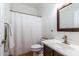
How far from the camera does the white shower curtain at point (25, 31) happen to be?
249 cm

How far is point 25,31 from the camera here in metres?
2.74

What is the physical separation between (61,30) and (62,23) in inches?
6.3

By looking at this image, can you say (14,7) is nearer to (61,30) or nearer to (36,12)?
(36,12)

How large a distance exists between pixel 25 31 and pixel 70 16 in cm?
155

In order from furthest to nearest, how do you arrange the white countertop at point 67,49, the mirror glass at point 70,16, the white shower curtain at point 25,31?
the white shower curtain at point 25,31
the mirror glass at point 70,16
the white countertop at point 67,49

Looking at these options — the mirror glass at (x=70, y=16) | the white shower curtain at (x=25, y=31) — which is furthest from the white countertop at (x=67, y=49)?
the white shower curtain at (x=25, y=31)

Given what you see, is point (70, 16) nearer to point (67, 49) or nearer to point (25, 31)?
point (67, 49)

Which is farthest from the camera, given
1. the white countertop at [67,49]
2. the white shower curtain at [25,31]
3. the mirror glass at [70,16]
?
the white shower curtain at [25,31]

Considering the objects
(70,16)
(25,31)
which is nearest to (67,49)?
(70,16)

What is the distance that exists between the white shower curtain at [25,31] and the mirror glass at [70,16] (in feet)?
3.93

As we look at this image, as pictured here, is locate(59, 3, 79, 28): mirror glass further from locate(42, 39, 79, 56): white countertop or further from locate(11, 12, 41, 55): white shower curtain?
locate(11, 12, 41, 55): white shower curtain

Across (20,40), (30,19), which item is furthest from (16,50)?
(30,19)

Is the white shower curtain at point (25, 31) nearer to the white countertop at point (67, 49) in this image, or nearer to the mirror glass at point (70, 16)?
the mirror glass at point (70, 16)

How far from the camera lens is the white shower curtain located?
2488 mm
